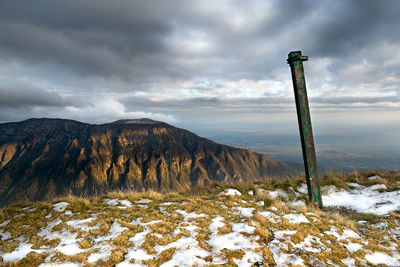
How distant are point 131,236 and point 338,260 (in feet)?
14.5

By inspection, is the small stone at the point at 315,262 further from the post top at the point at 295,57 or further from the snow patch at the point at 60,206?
the snow patch at the point at 60,206

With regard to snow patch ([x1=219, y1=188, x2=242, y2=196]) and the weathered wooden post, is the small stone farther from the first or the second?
snow patch ([x1=219, y1=188, x2=242, y2=196])

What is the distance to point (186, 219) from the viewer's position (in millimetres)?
5453

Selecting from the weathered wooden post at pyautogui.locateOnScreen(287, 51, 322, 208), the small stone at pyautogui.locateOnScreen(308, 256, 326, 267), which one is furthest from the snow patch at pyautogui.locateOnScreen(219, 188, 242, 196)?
the small stone at pyautogui.locateOnScreen(308, 256, 326, 267)

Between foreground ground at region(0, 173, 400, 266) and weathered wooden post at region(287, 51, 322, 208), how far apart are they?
123 centimetres

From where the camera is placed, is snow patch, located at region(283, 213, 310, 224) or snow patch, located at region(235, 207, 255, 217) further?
snow patch, located at region(235, 207, 255, 217)

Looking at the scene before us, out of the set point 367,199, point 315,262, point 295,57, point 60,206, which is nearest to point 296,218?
point 315,262

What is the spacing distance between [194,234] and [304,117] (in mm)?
5877

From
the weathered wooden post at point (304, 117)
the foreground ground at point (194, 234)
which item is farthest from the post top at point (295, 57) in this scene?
the foreground ground at point (194, 234)

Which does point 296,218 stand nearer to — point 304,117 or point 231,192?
point 231,192

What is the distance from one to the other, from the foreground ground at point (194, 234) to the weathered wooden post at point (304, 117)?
48.4 inches

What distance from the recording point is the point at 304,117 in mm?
7141

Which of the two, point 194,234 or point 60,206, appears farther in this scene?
point 60,206

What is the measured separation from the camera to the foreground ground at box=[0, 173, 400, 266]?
3613 mm
